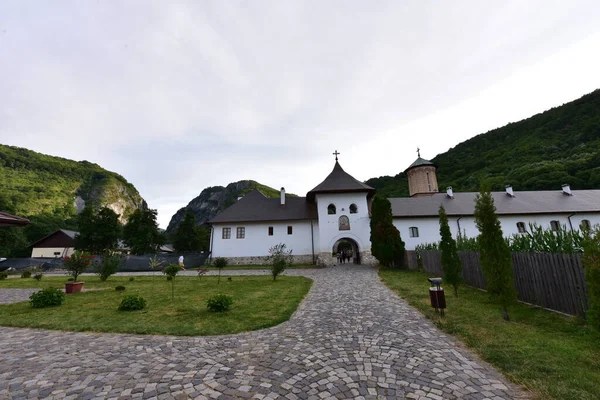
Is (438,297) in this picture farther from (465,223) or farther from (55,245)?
(55,245)

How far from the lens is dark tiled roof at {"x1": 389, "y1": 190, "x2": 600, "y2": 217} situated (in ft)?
89.2

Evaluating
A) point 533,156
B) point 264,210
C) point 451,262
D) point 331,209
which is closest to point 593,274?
point 451,262

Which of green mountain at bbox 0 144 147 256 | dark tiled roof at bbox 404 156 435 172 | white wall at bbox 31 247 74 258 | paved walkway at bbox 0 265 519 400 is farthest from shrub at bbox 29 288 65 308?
white wall at bbox 31 247 74 258

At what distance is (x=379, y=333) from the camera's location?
5.48 meters

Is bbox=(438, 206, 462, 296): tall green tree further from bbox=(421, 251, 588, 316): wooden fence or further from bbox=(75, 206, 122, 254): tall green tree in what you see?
bbox=(75, 206, 122, 254): tall green tree

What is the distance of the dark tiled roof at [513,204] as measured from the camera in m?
27.2

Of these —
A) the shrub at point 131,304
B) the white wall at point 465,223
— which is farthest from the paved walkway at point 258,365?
the white wall at point 465,223

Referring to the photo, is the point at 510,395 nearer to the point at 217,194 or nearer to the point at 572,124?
the point at 572,124

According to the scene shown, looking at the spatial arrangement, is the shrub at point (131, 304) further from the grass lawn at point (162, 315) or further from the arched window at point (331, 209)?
the arched window at point (331, 209)

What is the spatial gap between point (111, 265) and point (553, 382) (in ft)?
60.7

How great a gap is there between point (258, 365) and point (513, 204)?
34.4 meters

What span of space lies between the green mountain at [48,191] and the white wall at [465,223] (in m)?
52.1

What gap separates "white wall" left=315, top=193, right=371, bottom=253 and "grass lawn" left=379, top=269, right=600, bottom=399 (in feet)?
52.8

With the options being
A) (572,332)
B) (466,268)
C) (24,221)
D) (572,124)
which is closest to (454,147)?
(572,124)
